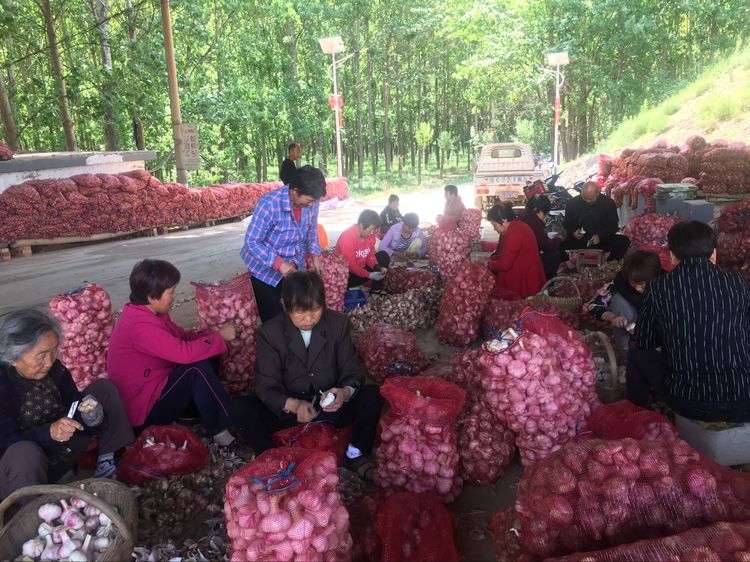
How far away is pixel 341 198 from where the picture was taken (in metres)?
20.3

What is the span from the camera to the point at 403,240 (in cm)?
764

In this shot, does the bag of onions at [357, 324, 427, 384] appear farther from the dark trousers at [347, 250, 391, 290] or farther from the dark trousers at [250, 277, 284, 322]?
the dark trousers at [347, 250, 391, 290]

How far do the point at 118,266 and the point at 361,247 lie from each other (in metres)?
4.86

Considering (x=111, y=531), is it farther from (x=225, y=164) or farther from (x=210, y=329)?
(x=225, y=164)

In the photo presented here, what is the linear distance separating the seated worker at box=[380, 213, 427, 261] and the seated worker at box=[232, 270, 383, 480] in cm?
453

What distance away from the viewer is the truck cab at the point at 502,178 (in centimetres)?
Answer: 1397

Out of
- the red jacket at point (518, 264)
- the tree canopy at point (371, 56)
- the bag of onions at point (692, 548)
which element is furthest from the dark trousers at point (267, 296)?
the tree canopy at point (371, 56)

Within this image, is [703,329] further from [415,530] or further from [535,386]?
[415,530]

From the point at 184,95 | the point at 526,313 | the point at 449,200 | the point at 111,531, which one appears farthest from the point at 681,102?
the point at 111,531

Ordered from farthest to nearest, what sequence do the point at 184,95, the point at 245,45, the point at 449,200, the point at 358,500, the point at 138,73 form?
the point at 245,45
the point at 184,95
the point at 138,73
the point at 449,200
the point at 358,500

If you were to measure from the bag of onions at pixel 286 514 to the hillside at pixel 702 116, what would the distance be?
14.6 meters

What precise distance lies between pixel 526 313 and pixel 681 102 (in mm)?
21201

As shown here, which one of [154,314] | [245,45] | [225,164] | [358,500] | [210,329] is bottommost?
[358,500]

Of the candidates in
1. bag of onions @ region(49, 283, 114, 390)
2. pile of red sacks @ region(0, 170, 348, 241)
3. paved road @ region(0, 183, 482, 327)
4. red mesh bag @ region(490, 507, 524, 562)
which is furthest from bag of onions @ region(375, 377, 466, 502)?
pile of red sacks @ region(0, 170, 348, 241)
